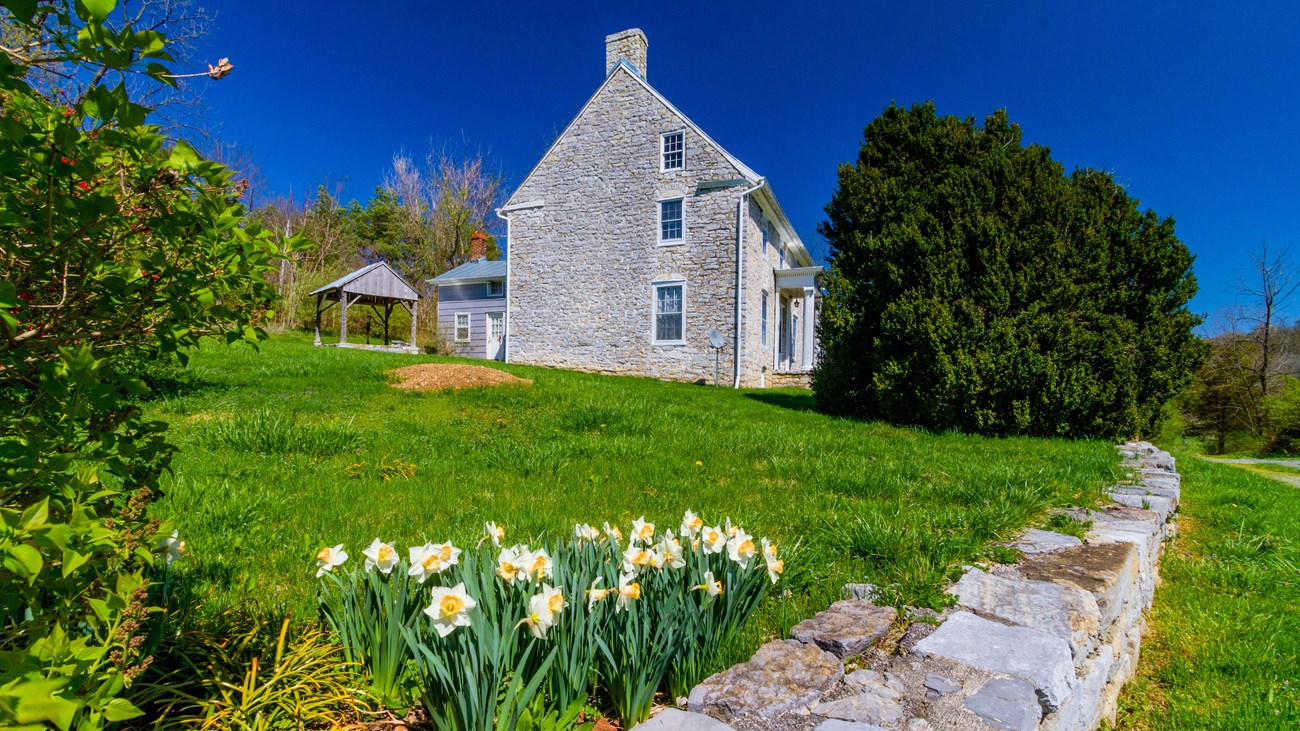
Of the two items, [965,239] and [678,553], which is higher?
[965,239]

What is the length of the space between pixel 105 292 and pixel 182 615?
1.37 m

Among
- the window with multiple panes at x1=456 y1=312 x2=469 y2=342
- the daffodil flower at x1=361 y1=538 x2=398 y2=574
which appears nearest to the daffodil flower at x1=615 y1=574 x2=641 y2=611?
the daffodil flower at x1=361 y1=538 x2=398 y2=574

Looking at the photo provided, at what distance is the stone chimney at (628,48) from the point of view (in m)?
16.2

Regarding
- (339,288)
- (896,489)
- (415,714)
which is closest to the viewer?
(415,714)

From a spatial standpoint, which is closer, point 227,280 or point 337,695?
point 227,280

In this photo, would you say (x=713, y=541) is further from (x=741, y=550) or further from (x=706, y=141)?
(x=706, y=141)

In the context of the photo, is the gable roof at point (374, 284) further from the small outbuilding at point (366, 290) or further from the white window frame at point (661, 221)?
the white window frame at point (661, 221)

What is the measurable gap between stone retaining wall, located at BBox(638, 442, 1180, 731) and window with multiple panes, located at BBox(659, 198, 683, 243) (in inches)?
530

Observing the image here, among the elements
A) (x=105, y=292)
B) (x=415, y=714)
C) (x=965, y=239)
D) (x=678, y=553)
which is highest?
(x=965, y=239)

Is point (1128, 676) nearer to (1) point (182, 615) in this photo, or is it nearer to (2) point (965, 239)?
(1) point (182, 615)

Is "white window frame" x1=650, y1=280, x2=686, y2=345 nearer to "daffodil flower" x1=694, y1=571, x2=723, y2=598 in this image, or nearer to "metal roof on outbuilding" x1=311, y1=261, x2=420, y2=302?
"metal roof on outbuilding" x1=311, y1=261, x2=420, y2=302

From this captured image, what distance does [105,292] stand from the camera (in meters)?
1.14

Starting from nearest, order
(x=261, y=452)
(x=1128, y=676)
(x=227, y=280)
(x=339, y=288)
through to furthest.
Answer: (x=227, y=280)
(x=1128, y=676)
(x=261, y=452)
(x=339, y=288)

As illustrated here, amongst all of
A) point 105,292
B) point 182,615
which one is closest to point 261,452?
point 182,615
